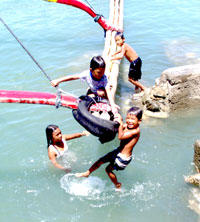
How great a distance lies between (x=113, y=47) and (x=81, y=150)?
3.06 m

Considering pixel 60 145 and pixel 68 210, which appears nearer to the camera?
pixel 68 210

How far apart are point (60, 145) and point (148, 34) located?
7768 mm

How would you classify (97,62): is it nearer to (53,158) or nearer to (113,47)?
(53,158)

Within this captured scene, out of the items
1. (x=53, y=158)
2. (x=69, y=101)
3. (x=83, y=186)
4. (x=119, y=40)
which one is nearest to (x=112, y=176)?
(x=83, y=186)

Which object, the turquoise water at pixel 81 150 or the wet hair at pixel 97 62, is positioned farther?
the turquoise water at pixel 81 150

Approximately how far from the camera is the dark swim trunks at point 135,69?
320 inches

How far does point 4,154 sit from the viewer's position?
616 cm

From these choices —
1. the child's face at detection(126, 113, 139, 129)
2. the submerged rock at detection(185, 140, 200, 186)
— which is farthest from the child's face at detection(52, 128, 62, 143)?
the submerged rock at detection(185, 140, 200, 186)

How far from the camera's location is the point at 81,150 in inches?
246

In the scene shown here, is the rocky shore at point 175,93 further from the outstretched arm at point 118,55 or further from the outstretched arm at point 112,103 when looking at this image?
the outstretched arm at point 112,103

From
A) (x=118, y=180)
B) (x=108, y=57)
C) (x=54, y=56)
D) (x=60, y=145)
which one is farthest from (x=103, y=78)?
(x=54, y=56)

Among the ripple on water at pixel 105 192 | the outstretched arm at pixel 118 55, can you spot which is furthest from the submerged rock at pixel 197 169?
the outstretched arm at pixel 118 55

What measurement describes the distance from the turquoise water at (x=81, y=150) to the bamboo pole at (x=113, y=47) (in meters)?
1.02

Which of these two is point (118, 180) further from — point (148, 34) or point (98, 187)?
point (148, 34)
